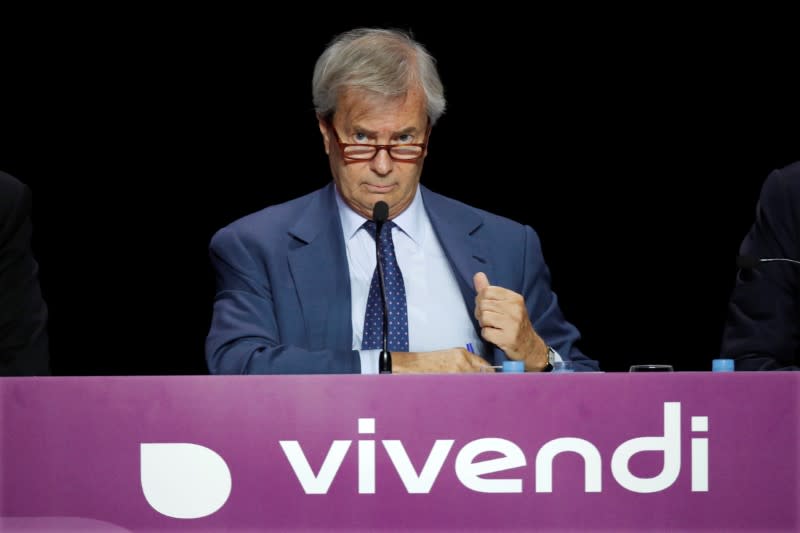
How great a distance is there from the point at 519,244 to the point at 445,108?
0.46m

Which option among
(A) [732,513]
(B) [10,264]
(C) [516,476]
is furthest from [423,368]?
(B) [10,264]

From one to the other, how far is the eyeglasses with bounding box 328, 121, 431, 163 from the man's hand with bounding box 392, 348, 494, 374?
2.18 feet

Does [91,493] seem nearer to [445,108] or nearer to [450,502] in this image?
[450,502]

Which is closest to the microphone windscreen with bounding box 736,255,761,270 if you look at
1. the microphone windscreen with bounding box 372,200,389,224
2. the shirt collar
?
the microphone windscreen with bounding box 372,200,389,224

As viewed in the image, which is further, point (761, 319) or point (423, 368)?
point (761, 319)

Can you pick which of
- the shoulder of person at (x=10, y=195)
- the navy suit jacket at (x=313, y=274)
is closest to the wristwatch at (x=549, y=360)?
the navy suit jacket at (x=313, y=274)

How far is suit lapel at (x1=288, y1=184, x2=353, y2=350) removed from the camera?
3312 millimetres

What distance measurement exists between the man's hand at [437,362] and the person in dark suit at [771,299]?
0.82 metres

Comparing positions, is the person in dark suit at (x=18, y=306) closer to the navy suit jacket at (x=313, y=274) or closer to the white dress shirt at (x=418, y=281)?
the navy suit jacket at (x=313, y=274)

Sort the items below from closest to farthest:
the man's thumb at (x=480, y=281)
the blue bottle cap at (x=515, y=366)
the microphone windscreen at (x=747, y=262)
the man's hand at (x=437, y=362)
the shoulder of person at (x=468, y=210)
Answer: the blue bottle cap at (x=515, y=366)
the microphone windscreen at (x=747, y=262)
the man's hand at (x=437, y=362)
the man's thumb at (x=480, y=281)
the shoulder of person at (x=468, y=210)

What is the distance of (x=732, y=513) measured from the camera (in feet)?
7.45

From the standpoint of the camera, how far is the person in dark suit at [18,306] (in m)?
3.37

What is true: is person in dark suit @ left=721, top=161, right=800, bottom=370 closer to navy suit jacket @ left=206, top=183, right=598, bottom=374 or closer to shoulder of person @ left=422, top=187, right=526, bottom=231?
navy suit jacket @ left=206, top=183, right=598, bottom=374

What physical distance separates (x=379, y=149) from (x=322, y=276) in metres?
0.39
